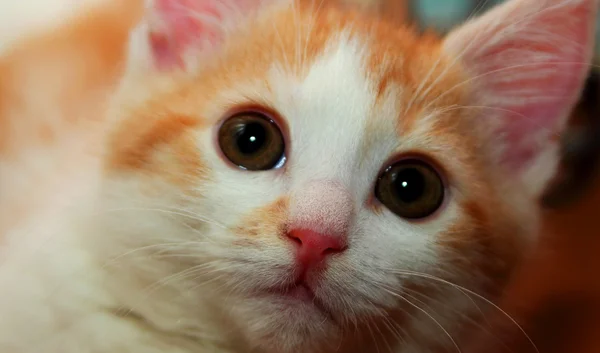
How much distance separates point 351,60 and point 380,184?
0.55 ft

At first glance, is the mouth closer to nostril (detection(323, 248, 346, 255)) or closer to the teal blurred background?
nostril (detection(323, 248, 346, 255))

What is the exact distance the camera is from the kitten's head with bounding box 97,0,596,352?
702mm

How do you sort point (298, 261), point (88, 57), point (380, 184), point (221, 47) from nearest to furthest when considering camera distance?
point (298, 261)
point (380, 184)
point (221, 47)
point (88, 57)

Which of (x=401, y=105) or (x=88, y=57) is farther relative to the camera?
(x=88, y=57)

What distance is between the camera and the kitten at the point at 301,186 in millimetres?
708

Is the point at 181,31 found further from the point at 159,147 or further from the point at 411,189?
the point at 411,189

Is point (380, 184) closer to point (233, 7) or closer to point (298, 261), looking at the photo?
point (298, 261)

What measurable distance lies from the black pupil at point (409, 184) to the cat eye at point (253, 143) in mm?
152

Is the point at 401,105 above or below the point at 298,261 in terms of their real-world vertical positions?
above

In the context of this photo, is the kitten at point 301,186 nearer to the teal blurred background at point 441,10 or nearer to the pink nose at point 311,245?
the pink nose at point 311,245

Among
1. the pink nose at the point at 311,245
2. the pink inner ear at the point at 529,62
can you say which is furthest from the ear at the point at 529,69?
the pink nose at the point at 311,245

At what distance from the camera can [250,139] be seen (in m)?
0.77

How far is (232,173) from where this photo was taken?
757mm

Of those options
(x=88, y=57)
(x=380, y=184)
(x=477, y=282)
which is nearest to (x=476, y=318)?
(x=477, y=282)
